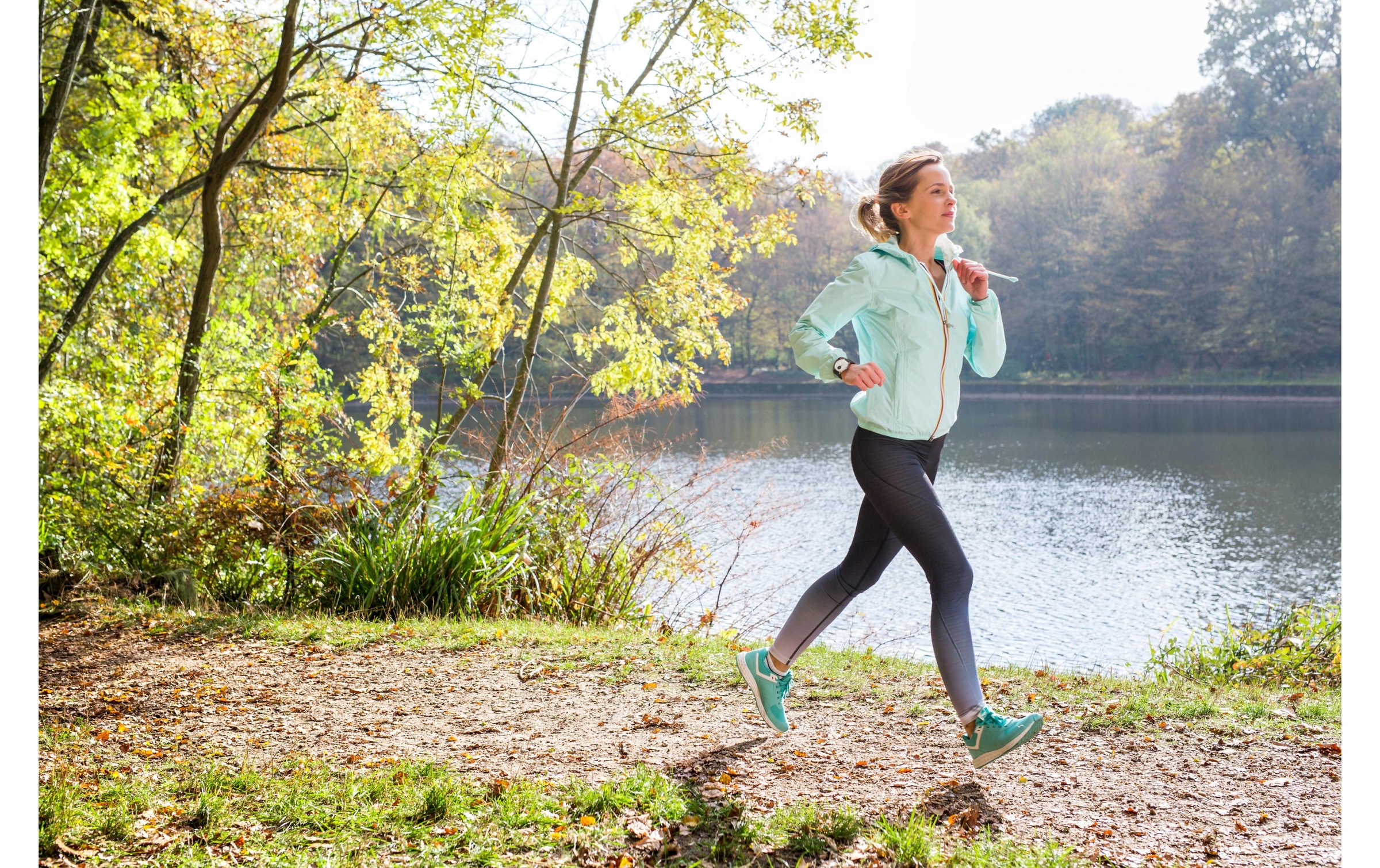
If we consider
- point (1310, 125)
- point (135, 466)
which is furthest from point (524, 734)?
point (1310, 125)

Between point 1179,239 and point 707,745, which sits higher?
point 1179,239

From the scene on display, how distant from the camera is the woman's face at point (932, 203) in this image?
10.3ft

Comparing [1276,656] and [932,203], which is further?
[1276,656]

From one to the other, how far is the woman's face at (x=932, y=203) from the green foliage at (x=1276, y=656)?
138 inches

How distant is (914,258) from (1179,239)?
47520 mm

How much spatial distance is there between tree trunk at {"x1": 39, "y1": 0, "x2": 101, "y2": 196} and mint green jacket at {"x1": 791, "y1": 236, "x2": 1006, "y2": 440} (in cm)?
492

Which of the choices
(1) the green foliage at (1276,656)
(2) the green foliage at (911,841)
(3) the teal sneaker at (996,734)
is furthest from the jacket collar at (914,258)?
(1) the green foliage at (1276,656)

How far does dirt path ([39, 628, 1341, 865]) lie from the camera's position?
2854mm

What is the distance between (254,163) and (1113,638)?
9688mm

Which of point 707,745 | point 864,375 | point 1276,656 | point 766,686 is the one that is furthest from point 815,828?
point 1276,656

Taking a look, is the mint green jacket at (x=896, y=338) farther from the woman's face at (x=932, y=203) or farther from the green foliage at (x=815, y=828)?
the green foliage at (x=815, y=828)

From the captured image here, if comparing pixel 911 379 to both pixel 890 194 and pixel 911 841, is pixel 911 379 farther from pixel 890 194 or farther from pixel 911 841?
pixel 911 841

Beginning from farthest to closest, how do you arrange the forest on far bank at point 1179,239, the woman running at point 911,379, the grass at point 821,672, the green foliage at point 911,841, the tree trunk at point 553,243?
1. the forest on far bank at point 1179,239
2. the tree trunk at point 553,243
3. the grass at point 821,672
4. the woman running at point 911,379
5. the green foliage at point 911,841

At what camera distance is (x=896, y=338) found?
3045 millimetres
